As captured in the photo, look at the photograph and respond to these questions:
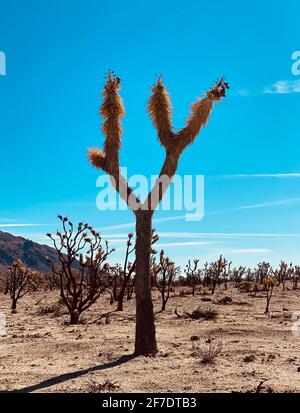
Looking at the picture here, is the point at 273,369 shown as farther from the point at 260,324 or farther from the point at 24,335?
the point at 24,335

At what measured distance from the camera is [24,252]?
14600cm

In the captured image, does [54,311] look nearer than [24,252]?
Yes

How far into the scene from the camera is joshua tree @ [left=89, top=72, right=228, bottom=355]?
30.9 feet

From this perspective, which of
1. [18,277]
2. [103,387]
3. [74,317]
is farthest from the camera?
[18,277]

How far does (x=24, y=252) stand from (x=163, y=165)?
472 ft

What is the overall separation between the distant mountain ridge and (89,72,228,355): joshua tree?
12880 centimetres

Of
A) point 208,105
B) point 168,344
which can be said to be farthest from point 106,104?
point 168,344

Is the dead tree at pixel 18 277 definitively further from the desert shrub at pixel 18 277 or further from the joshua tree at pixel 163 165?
the joshua tree at pixel 163 165

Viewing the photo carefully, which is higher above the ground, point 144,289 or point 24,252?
point 24,252

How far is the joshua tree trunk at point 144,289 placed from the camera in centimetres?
941

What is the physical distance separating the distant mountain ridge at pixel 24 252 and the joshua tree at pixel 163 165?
423ft

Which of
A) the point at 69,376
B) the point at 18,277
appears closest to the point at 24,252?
the point at 18,277

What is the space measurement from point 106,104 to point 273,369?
263 inches

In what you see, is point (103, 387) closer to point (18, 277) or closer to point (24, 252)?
point (18, 277)
